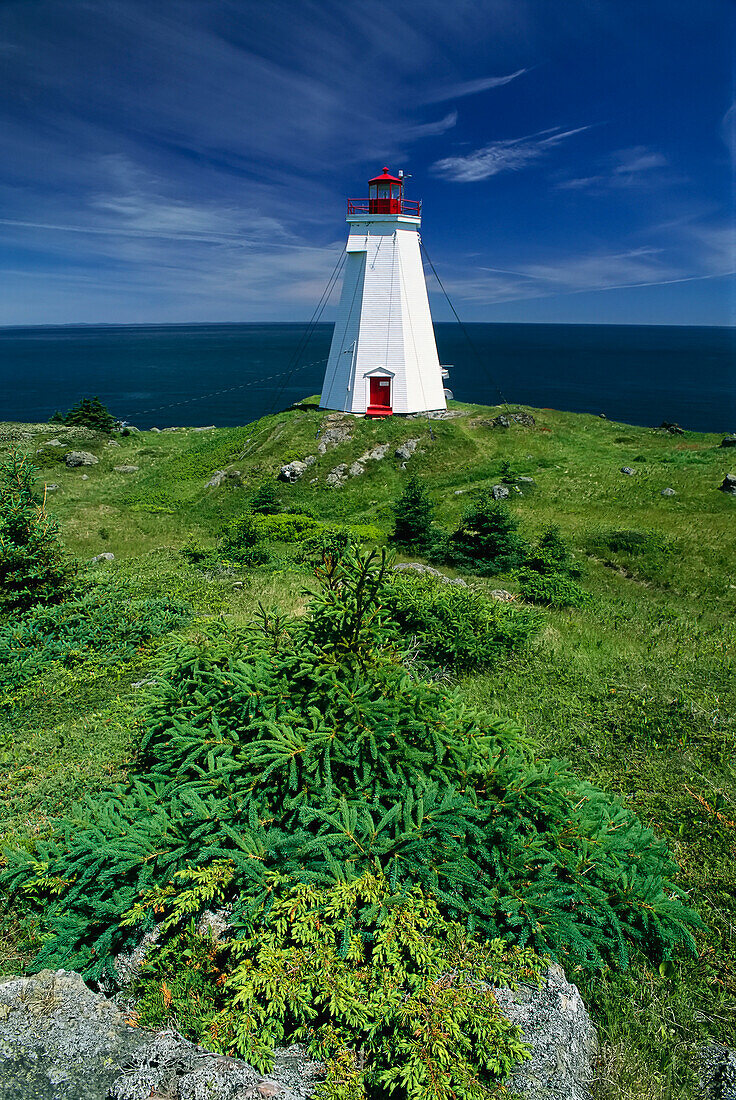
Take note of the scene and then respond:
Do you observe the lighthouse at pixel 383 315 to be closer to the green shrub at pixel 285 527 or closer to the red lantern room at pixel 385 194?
the red lantern room at pixel 385 194

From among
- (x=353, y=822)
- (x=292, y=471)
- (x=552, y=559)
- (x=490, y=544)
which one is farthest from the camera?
(x=292, y=471)

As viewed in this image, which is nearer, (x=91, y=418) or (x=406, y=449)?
(x=406, y=449)

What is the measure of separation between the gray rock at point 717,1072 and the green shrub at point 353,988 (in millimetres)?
1521

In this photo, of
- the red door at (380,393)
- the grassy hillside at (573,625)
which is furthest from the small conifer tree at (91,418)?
the red door at (380,393)

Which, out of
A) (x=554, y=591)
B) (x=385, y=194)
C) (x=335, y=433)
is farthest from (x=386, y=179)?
(x=554, y=591)

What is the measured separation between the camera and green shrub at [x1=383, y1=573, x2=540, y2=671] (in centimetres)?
1068

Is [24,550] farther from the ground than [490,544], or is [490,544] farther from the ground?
[24,550]

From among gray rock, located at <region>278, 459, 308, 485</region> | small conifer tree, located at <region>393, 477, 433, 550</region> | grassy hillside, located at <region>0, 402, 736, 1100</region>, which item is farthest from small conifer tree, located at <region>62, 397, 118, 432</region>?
small conifer tree, located at <region>393, 477, 433, 550</region>

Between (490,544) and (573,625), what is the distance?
5273 mm

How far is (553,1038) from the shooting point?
397 cm

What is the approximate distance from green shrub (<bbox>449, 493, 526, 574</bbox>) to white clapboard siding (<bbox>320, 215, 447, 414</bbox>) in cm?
1894

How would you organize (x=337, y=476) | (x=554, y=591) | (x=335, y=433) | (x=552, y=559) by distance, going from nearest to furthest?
(x=554, y=591) → (x=552, y=559) → (x=337, y=476) → (x=335, y=433)

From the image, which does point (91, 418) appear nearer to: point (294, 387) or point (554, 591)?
point (554, 591)

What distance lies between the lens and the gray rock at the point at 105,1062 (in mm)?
3426
